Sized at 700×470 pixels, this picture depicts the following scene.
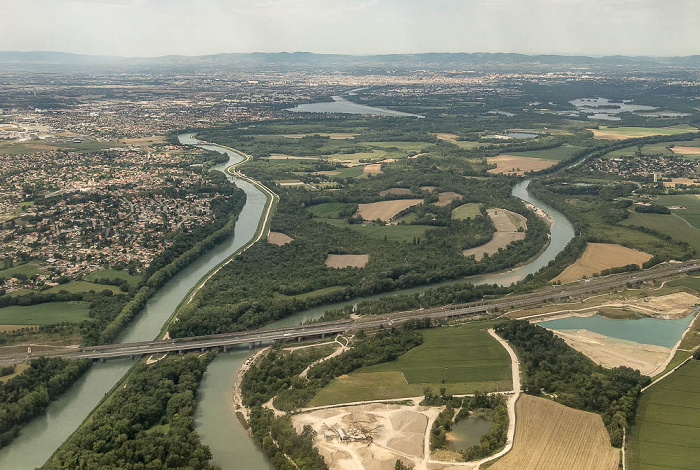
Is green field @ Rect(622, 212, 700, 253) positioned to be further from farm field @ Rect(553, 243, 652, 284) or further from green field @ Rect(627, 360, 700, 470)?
green field @ Rect(627, 360, 700, 470)

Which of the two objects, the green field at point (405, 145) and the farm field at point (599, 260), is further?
the green field at point (405, 145)

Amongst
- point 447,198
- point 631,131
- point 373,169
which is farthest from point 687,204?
point 631,131

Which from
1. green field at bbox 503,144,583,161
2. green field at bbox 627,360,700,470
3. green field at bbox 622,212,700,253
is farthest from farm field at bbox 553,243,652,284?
green field at bbox 503,144,583,161

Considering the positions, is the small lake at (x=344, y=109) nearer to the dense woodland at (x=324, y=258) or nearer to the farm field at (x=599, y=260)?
the dense woodland at (x=324, y=258)

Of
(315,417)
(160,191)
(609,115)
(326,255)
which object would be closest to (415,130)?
(609,115)

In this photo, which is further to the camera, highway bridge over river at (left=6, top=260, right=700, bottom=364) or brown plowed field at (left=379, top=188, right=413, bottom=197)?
brown plowed field at (left=379, top=188, right=413, bottom=197)

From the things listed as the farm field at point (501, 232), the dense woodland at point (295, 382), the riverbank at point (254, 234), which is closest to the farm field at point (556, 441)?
the dense woodland at point (295, 382)

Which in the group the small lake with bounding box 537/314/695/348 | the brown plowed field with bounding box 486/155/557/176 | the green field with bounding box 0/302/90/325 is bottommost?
the small lake with bounding box 537/314/695/348
